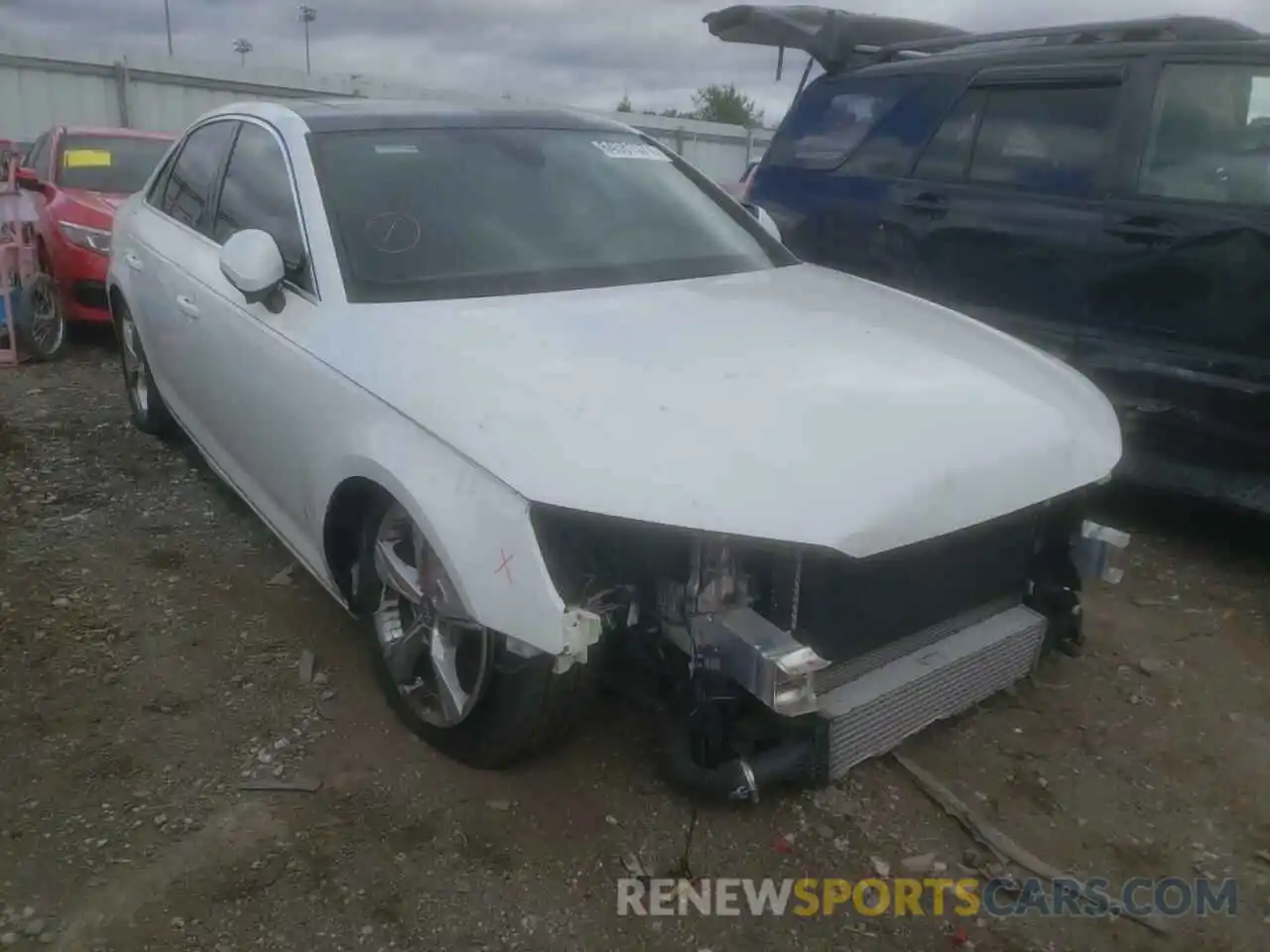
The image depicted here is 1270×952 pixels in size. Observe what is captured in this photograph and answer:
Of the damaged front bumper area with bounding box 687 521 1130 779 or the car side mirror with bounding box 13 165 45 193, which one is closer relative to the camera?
the damaged front bumper area with bounding box 687 521 1130 779

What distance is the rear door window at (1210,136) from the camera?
381cm


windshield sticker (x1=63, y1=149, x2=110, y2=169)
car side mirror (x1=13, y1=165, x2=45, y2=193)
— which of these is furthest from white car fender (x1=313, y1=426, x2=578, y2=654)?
windshield sticker (x1=63, y1=149, x2=110, y2=169)

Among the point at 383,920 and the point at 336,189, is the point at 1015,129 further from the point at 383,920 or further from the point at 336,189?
the point at 383,920

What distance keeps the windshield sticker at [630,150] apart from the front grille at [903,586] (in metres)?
1.84

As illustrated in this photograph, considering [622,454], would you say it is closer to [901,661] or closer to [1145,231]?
[901,661]

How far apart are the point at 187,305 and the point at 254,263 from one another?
3.48 ft

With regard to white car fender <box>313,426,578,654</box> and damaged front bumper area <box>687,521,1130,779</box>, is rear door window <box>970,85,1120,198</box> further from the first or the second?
→ white car fender <box>313,426,578,654</box>

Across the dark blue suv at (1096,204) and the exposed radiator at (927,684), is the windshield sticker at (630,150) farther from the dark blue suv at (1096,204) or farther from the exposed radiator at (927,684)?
the exposed radiator at (927,684)

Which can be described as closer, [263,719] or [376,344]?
[376,344]

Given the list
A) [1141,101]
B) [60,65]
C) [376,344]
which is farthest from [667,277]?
[60,65]

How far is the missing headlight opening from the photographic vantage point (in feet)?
7.34

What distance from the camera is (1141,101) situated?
4.10 m

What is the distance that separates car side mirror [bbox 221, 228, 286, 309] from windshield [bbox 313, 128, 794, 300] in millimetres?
187

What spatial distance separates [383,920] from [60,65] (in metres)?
15.0
